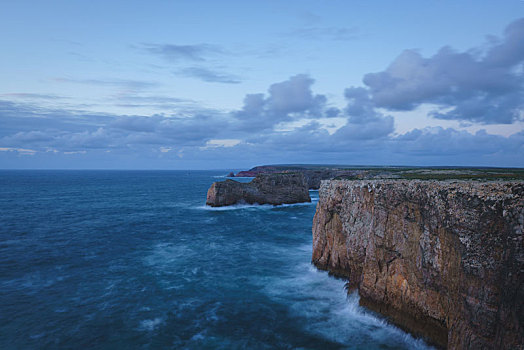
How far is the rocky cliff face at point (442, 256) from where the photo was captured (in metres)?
11.7

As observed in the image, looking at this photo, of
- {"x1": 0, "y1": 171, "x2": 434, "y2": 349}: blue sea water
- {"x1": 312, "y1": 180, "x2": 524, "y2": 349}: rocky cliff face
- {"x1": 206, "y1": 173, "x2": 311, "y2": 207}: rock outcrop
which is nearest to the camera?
{"x1": 312, "y1": 180, "x2": 524, "y2": 349}: rocky cliff face

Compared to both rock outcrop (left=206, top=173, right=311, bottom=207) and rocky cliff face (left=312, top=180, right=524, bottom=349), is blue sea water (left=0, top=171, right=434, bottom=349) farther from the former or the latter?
rock outcrop (left=206, top=173, right=311, bottom=207)

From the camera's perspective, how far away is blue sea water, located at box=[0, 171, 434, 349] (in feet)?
62.0

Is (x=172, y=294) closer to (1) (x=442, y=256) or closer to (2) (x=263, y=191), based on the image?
(1) (x=442, y=256)

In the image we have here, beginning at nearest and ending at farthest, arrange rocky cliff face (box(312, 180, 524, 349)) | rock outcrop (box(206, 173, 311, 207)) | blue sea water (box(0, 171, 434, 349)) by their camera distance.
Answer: rocky cliff face (box(312, 180, 524, 349)), blue sea water (box(0, 171, 434, 349)), rock outcrop (box(206, 173, 311, 207))

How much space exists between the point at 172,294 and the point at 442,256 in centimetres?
2127

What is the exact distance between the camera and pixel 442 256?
15289mm

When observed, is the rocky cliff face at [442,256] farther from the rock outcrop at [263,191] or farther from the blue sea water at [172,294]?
the rock outcrop at [263,191]

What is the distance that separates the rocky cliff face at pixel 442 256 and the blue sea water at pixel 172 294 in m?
2.37

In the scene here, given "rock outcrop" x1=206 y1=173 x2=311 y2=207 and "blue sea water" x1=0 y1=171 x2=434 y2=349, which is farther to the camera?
"rock outcrop" x1=206 y1=173 x2=311 y2=207

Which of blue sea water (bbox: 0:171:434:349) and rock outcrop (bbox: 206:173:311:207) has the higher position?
rock outcrop (bbox: 206:173:311:207)

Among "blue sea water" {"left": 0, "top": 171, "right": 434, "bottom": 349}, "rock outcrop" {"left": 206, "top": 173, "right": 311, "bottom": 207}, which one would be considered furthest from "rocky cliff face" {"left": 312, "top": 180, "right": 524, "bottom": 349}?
"rock outcrop" {"left": 206, "top": 173, "right": 311, "bottom": 207}

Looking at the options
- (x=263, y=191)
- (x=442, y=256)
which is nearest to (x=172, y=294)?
(x=442, y=256)

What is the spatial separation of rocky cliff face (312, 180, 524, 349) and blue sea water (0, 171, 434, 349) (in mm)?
2369
